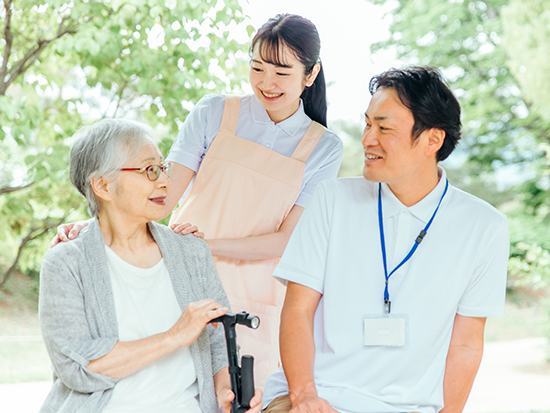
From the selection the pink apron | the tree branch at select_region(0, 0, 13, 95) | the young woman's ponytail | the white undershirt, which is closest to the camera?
the white undershirt

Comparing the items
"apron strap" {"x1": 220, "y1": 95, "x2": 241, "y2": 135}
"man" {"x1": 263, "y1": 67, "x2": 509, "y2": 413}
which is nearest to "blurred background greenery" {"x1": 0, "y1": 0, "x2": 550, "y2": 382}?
"man" {"x1": 263, "y1": 67, "x2": 509, "y2": 413}

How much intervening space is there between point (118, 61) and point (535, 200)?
7495 millimetres

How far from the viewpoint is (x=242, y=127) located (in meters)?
2.03

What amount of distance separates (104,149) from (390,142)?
77 centimetres

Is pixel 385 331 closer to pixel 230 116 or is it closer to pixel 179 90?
pixel 230 116

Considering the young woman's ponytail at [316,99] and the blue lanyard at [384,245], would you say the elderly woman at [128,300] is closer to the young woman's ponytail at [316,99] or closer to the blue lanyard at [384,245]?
the blue lanyard at [384,245]

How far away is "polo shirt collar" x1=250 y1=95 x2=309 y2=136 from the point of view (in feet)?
6.64

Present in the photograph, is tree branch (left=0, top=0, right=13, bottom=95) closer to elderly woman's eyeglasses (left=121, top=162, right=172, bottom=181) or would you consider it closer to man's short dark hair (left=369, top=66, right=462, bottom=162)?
elderly woman's eyeglasses (left=121, top=162, right=172, bottom=181)

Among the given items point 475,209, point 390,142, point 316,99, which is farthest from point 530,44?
point 390,142

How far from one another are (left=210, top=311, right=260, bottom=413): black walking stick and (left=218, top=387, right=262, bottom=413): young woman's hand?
0.02 metres

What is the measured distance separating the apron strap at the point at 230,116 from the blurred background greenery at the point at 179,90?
0.71 metres

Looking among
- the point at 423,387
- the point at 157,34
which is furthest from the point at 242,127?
the point at 157,34

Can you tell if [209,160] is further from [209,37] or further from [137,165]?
[209,37]

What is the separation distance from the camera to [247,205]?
1.97m
